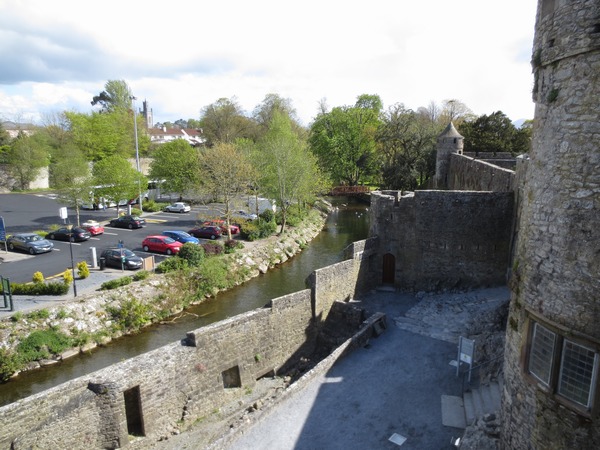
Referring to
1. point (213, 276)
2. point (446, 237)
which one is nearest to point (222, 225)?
point (213, 276)

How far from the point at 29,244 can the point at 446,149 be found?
28995mm

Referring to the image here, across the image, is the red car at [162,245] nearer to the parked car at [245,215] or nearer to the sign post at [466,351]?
the parked car at [245,215]

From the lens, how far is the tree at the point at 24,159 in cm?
5181

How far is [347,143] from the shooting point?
5094 centimetres

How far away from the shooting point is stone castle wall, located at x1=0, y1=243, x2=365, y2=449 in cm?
1007

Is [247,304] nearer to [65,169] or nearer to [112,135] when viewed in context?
[65,169]

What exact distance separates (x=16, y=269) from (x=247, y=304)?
1211 centimetres

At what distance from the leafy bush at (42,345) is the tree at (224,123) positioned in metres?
44.3

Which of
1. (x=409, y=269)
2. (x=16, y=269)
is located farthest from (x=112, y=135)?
(x=409, y=269)

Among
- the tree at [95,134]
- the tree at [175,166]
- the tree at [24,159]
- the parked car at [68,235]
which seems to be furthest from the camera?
the tree at [24,159]

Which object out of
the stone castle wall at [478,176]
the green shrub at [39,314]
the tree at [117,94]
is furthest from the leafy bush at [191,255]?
the tree at [117,94]

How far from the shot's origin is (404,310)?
17188mm

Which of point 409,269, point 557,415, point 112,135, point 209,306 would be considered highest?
point 112,135

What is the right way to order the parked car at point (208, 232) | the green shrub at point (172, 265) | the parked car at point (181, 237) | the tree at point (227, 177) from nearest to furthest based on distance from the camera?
the green shrub at point (172, 265)
the parked car at point (181, 237)
the parked car at point (208, 232)
the tree at point (227, 177)
